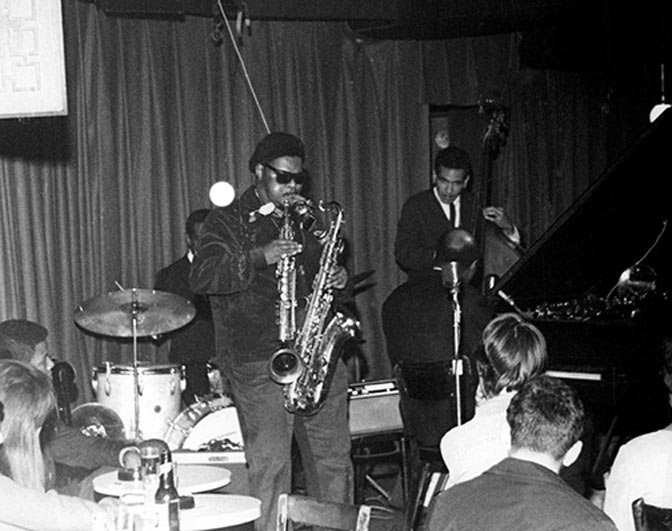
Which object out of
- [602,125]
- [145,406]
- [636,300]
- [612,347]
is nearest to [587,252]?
[636,300]

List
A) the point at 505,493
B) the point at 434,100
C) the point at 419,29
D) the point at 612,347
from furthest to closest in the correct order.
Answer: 1. the point at 434,100
2. the point at 419,29
3. the point at 612,347
4. the point at 505,493

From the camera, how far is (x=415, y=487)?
11.7ft

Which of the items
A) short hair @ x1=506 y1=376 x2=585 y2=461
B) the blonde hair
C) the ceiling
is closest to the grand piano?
the ceiling

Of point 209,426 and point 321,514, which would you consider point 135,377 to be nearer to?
point 209,426

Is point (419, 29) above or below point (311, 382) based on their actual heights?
above

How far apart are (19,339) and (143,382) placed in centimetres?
Result: 99

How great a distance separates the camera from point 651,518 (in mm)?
2527

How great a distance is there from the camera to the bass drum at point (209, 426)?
6.10 meters

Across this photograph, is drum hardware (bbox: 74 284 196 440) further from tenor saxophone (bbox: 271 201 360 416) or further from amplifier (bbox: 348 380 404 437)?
tenor saxophone (bbox: 271 201 360 416)

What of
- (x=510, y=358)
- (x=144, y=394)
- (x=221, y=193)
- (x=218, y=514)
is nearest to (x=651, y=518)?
(x=510, y=358)

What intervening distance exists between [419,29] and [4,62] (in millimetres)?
4716

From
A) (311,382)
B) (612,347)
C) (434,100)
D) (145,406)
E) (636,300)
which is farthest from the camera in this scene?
(434,100)

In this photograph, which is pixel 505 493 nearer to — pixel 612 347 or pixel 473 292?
pixel 612 347

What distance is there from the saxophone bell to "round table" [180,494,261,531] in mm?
1141
